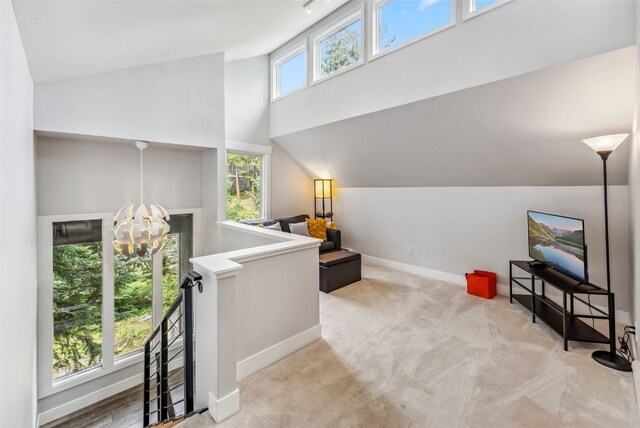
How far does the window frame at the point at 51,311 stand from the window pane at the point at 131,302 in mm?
84

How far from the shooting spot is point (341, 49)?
430 cm

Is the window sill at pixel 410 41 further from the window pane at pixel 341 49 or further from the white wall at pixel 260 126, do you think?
the white wall at pixel 260 126

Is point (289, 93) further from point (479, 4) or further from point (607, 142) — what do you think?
point (607, 142)

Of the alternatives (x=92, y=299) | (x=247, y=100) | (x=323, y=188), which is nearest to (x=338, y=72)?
(x=247, y=100)

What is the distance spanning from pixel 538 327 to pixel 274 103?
202 inches

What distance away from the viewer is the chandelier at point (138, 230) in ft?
11.1

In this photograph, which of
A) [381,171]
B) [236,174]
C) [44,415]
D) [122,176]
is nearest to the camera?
[44,415]

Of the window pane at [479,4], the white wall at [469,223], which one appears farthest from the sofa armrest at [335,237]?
the window pane at [479,4]

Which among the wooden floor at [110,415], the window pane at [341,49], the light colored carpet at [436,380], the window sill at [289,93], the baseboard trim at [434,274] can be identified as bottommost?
the wooden floor at [110,415]

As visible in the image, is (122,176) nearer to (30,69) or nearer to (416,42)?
(30,69)

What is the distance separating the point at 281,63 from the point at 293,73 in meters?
0.47

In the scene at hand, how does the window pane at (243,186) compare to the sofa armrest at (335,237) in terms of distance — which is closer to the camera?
the sofa armrest at (335,237)

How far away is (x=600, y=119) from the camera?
2512 mm

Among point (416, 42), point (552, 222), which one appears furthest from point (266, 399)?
point (416, 42)
